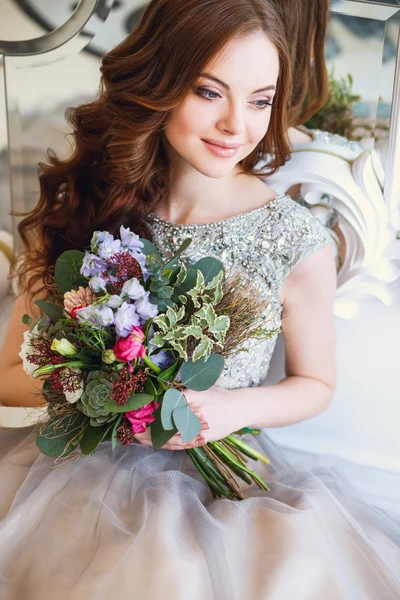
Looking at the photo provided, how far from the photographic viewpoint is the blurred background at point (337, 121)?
141cm

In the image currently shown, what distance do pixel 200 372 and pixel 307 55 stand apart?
31.0 inches

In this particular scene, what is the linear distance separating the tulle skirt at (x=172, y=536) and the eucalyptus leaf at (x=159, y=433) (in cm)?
12

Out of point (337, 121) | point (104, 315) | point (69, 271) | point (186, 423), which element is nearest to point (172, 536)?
point (186, 423)

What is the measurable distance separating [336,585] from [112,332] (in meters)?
0.52

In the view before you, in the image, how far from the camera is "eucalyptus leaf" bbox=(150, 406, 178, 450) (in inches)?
41.1

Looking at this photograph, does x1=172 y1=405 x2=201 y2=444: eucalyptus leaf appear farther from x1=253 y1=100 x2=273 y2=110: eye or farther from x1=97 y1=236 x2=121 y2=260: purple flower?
x1=253 y1=100 x2=273 y2=110: eye

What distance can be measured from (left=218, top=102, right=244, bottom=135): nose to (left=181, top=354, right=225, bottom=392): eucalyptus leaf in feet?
1.39

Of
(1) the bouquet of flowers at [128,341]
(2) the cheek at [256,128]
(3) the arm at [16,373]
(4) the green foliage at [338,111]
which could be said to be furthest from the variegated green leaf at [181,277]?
(4) the green foliage at [338,111]

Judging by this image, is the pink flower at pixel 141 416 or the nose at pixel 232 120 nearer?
the pink flower at pixel 141 416

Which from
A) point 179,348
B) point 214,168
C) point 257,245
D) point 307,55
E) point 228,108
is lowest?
point 179,348

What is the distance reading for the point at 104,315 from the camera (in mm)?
934

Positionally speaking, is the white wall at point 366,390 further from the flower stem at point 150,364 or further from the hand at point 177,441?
the flower stem at point 150,364

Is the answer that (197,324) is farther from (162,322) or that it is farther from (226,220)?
(226,220)

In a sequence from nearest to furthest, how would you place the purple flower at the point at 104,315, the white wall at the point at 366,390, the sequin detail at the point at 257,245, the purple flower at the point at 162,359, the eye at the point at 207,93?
the purple flower at the point at 104,315 < the purple flower at the point at 162,359 < the eye at the point at 207,93 < the sequin detail at the point at 257,245 < the white wall at the point at 366,390
